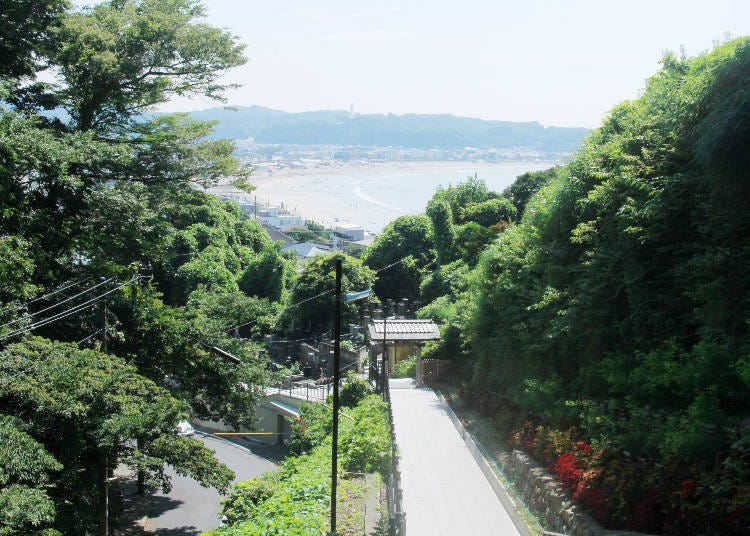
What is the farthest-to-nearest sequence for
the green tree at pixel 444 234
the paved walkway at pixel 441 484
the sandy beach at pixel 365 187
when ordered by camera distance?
the sandy beach at pixel 365 187 < the green tree at pixel 444 234 < the paved walkway at pixel 441 484

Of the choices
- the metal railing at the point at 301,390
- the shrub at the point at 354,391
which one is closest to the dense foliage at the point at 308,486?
the shrub at the point at 354,391

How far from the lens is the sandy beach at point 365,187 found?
400ft

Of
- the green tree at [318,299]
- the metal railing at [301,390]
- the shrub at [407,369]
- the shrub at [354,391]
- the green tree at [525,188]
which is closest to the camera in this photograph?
the shrub at [354,391]

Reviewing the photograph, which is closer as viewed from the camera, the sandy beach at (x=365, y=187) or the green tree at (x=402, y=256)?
the green tree at (x=402, y=256)

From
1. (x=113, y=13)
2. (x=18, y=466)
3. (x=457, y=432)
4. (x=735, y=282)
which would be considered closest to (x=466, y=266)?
(x=457, y=432)

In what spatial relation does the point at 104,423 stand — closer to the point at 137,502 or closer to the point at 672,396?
the point at 672,396

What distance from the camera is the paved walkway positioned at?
36.1 ft

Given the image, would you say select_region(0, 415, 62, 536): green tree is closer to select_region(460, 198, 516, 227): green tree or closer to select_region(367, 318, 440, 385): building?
select_region(367, 318, 440, 385): building

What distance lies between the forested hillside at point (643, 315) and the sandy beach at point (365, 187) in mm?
84473

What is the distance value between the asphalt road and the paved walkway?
665cm

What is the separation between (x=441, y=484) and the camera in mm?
12883

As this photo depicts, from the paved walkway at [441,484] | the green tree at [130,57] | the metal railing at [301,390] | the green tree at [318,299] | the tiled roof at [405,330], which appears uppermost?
the green tree at [130,57]

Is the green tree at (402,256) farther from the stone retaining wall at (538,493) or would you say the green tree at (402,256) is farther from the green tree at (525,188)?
the stone retaining wall at (538,493)

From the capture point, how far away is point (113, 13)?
68.5ft
